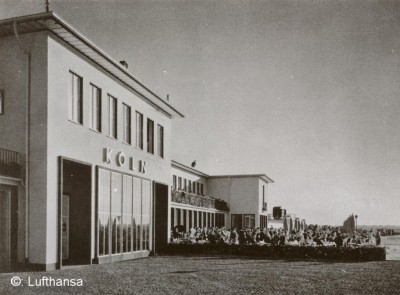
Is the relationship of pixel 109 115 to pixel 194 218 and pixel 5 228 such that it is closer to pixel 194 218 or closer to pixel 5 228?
pixel 5 228

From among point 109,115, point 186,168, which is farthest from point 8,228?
point 186,168

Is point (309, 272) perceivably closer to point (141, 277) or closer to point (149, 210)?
point (141, 277)

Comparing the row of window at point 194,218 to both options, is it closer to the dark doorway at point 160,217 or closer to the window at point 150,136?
the dark doorway at point 160,217

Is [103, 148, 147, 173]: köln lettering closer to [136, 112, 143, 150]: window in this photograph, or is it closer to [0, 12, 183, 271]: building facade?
[0, 12, 183, 271]: building facade

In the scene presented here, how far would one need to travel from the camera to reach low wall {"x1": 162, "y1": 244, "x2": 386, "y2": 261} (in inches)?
985

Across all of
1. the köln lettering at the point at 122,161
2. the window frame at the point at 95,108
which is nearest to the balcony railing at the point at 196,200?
the köln lettering at the point at 122,161

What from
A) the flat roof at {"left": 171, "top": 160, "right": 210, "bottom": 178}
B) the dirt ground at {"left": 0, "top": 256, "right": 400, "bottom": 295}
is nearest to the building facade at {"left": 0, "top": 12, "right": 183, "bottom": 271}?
the dirt ground at {"left": 0, "top": 256, "right": 400, "bottom": 295}

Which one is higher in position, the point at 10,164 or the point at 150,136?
the point at 150,136

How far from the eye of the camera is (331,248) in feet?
83.8

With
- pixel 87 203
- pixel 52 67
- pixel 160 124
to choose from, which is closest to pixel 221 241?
pixel 160 124

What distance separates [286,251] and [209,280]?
12.3m

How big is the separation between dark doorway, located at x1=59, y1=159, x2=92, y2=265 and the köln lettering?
4.17 feet

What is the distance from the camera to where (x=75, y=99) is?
19.2 metres

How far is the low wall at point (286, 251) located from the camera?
985 inches
